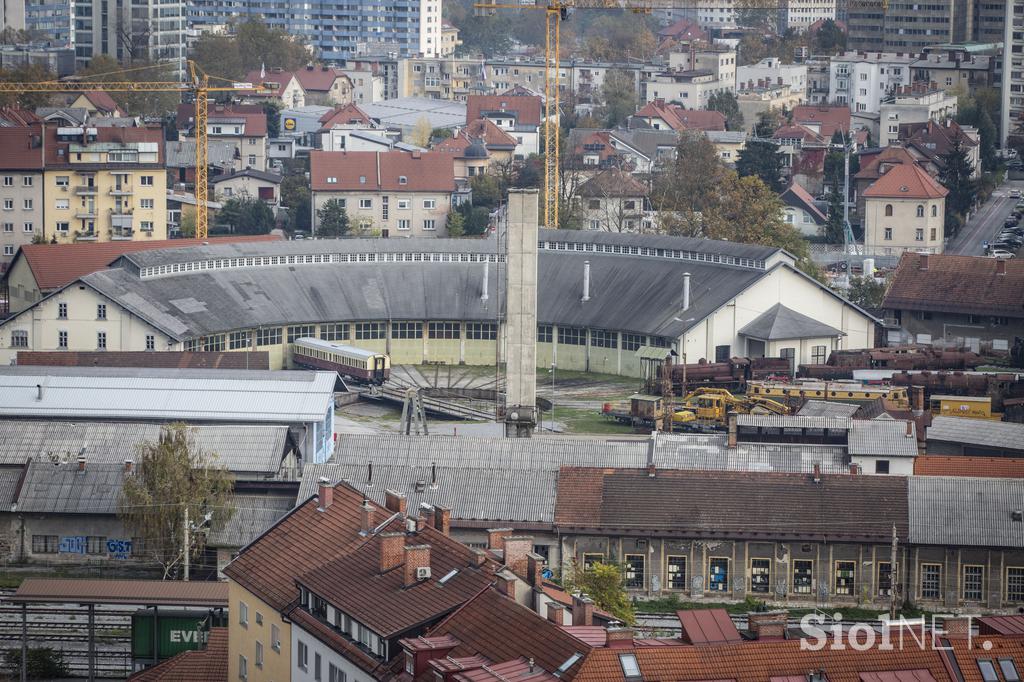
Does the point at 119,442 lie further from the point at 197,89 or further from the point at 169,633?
the point at 197,89

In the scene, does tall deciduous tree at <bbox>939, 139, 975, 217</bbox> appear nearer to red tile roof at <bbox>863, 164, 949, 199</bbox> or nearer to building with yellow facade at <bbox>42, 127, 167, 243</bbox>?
red tile roof at <bbox>863, 164, 949, 199</bbox>

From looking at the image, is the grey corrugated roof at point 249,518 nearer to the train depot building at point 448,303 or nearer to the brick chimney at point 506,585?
the brick chimney at point 506,585

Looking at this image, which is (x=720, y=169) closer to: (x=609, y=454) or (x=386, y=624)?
(x=609, y=454)

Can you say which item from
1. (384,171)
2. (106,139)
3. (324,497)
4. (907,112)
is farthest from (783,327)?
(907,112)

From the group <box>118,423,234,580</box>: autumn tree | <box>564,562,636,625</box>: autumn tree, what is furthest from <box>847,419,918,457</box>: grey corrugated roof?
<box>118,423,234,580</box>: autumn tree

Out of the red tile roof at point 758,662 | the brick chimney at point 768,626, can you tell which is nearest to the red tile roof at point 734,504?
the brick chimney at point 768,626

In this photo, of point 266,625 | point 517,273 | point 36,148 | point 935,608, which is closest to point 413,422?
point 517,273

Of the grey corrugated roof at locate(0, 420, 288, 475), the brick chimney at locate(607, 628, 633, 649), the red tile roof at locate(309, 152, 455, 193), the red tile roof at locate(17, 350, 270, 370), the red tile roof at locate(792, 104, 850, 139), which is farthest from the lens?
the red tile roof at locate(792, 104, 850, 139)
